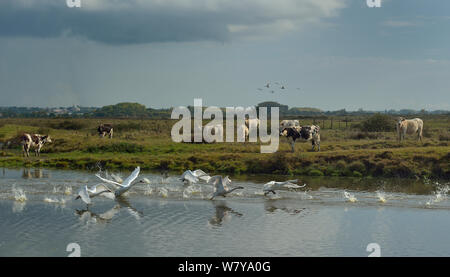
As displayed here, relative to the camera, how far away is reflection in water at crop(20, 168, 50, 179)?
2610 centimetres

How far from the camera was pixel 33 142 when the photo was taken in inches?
1368

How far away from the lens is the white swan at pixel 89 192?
1772 centimetres

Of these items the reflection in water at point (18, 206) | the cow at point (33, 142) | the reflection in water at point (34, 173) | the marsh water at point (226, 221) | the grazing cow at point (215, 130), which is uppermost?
Answer: the grazing cow at point (215, 130)

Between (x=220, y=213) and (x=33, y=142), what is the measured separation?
20271mm

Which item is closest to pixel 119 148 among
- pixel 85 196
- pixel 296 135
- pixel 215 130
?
pixel 215 130

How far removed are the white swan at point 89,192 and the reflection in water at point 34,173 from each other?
26.3 ft

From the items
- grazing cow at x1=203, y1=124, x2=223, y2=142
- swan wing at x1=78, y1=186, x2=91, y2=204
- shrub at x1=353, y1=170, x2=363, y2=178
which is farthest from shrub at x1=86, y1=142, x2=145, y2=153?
swan wing at x1=78, y1=186, x2=91, y2=204

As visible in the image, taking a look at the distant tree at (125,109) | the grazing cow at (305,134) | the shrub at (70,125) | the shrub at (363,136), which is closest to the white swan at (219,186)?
the grazing cow at (305,134)

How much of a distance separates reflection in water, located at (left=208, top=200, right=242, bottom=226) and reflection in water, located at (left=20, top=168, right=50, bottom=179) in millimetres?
10132

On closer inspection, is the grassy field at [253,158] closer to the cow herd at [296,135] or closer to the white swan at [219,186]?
the cow herd at [296,135]

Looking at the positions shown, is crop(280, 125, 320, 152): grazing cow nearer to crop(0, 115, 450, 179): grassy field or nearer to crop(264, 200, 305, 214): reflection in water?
crop(0, 115, 450, 179): grassy field

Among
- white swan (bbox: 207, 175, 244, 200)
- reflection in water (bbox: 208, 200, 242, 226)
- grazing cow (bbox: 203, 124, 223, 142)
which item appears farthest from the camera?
grazing cow (bbox: 203, 124, 223, 142)

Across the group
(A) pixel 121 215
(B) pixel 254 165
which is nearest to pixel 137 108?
(B) pixel 254 165
